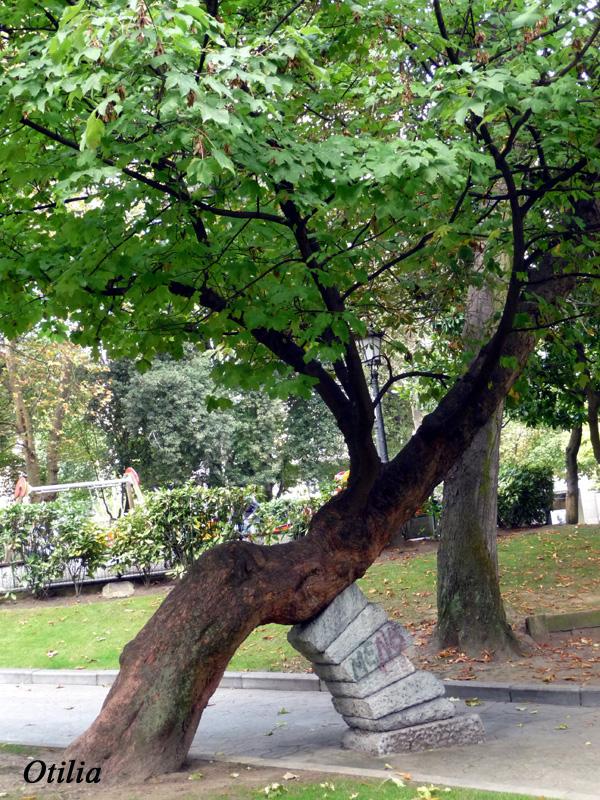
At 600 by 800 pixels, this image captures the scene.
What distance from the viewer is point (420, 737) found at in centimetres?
695

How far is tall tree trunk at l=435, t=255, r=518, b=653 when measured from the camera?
10.4 metres

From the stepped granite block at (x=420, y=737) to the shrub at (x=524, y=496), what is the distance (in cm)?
1190

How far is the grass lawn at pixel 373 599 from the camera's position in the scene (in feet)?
40.2

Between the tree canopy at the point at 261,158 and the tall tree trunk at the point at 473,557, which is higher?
the tree canopy at the point at 261,158

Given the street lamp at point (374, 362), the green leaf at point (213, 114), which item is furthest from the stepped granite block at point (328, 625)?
the street lamp at point (374, 362)

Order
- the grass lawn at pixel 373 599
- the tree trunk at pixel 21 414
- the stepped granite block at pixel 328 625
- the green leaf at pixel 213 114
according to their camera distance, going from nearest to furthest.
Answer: the green leaf at pixel 213 114, the stepped granite block at pixel 328 625, the grass lawn at pixel 373 599, the tree trunk at pixel 21 414

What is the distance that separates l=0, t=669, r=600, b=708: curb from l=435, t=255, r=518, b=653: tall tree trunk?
1001 mm

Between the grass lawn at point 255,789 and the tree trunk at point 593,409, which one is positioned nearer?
the grass lawn at point 255,789

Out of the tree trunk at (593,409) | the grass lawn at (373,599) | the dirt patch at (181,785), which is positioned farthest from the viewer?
the tree trunk at (593,409)

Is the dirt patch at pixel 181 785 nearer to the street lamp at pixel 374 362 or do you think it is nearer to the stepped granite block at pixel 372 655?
the stepped granite block at pixel 372 655

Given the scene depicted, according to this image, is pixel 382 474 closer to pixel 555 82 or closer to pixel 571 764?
pixel 571 764

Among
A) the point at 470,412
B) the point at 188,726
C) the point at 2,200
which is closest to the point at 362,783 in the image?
the point at 188,726


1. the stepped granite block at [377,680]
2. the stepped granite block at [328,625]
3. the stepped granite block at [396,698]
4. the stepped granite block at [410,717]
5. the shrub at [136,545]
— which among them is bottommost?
the stepped granite block at [410,717]

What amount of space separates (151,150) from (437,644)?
22.9ft
